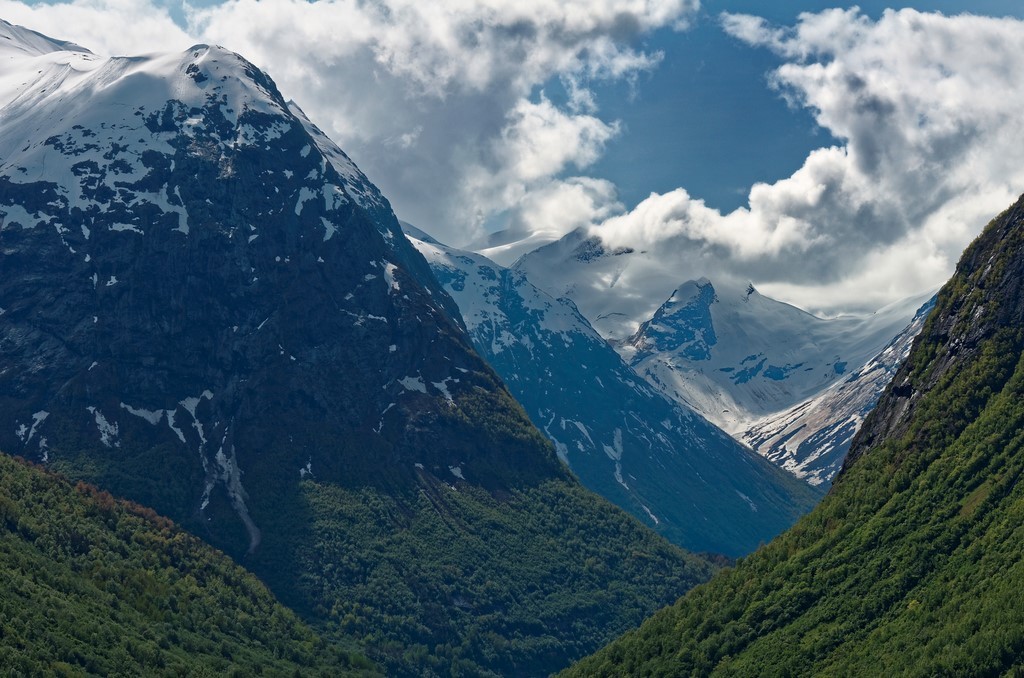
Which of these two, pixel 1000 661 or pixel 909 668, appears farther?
pixel 909 668

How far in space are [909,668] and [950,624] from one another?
30.0 feet

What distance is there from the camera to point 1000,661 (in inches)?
7141

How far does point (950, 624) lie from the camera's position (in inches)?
7800

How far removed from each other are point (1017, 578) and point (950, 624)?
11386 millimetres

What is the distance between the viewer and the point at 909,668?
195 meters

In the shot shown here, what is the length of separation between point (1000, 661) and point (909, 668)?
54.1ft

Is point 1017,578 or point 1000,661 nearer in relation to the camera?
point 1000,661

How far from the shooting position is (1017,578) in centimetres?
19512

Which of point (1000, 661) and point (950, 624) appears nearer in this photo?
point (1000, 661)

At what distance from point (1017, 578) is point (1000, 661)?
17.7 metres
